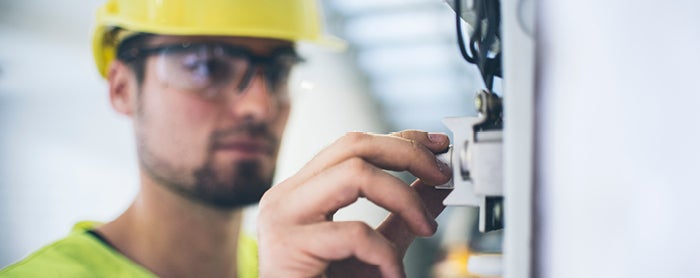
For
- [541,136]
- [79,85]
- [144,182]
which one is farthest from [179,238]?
[541,136]

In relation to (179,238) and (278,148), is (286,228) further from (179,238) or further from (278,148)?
(278,148)

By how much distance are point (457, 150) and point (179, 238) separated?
1.59 metres

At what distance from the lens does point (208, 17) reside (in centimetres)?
178

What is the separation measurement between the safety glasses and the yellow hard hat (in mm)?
51

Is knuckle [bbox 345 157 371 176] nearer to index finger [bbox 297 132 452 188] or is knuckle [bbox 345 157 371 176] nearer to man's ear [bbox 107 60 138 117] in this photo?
index finger [bbox 297 132 452 188]

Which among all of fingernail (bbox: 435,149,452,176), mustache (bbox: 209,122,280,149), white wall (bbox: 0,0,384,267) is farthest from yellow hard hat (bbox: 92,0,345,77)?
fingernail (bbox: 435,149,452,176)

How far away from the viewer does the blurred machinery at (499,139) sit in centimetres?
38

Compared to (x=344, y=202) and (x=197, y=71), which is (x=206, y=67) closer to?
(x=197, y=71)

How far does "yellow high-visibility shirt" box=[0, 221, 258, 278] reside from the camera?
5.27 feet

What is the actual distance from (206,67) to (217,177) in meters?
0.34

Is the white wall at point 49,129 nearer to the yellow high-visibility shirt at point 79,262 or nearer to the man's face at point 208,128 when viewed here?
the man's face at point 208,128

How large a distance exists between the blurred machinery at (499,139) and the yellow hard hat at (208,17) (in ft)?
4.03

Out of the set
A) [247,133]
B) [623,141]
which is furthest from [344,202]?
[247,133]

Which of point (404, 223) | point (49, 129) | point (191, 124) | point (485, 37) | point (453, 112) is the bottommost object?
point (453, 112)
